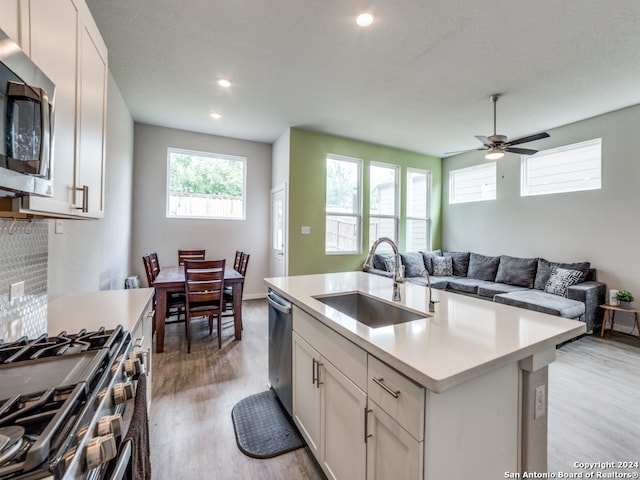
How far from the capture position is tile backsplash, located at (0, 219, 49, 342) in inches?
45.1

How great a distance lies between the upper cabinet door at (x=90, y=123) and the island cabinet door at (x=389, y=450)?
1.51m

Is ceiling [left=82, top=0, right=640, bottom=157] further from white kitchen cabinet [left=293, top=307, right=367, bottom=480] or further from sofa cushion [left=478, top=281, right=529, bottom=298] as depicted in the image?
sofa cushion [left=478, top=281, right=529, bottom=298]

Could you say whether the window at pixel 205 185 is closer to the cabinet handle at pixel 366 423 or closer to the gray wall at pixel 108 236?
the gray wall at pixel 108 236

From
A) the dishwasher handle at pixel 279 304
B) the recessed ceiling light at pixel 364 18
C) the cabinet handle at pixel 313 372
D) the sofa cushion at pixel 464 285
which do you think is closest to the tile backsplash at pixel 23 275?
the dishwasher handle at pixel 279 304

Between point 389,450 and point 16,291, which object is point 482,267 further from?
point 16,291

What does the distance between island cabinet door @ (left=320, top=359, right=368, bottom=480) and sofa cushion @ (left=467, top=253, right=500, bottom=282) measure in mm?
4530

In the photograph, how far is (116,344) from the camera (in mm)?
1003

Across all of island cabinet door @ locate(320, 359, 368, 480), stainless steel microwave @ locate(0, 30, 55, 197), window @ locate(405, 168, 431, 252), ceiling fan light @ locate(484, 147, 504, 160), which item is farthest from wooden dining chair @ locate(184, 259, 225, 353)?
window @ locate(405, 168, 431, 252)

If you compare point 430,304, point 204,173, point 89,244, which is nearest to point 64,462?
point 430,304

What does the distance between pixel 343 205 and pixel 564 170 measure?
345 cm

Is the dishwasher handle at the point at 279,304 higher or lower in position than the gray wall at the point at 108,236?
lower

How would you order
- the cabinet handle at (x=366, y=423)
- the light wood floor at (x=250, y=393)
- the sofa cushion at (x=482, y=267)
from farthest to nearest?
1. the sofa cushion at (x=482, y=267)
2. the light wood floor at (x=250, y=393)
3. the cabinet handle at (x=366, y=423)

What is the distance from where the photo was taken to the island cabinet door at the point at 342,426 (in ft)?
3.57

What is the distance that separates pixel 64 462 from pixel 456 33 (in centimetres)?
321
